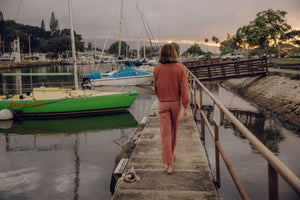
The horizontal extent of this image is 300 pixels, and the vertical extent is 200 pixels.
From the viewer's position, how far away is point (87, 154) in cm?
916

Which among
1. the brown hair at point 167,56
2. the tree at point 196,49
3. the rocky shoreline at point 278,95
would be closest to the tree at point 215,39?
the tree at point 196,49

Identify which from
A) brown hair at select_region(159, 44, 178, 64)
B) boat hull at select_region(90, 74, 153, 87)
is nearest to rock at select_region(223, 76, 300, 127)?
brown hair at select_region(159, 44, 178, 64)

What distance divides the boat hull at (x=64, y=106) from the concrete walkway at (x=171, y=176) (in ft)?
31.3

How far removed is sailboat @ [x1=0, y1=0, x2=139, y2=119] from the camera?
1434 centimetres

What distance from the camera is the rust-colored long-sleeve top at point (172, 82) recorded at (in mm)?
3629

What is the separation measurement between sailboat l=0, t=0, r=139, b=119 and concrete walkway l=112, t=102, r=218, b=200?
31.3 ft

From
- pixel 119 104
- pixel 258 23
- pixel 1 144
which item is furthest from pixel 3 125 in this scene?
pixel 258 23

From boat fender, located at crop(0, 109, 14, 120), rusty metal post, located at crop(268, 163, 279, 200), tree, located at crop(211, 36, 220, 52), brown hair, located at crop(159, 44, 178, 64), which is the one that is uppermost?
tree, located at crop(211, 36, 220, 52)

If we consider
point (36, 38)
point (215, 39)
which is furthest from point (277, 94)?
point (36, 38)

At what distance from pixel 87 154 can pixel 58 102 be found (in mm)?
6252

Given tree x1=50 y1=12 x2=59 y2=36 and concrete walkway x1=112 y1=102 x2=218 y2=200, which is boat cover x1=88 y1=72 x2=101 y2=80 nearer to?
concrete walkway x1=112 y1=102 x2=218 y2=200

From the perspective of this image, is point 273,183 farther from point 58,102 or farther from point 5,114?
point 5,114

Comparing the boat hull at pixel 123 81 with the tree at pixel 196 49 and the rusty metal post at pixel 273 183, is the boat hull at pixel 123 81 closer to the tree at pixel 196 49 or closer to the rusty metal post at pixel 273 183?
the rusty metal post at pixel 273 183

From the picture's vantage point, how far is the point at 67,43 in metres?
115
